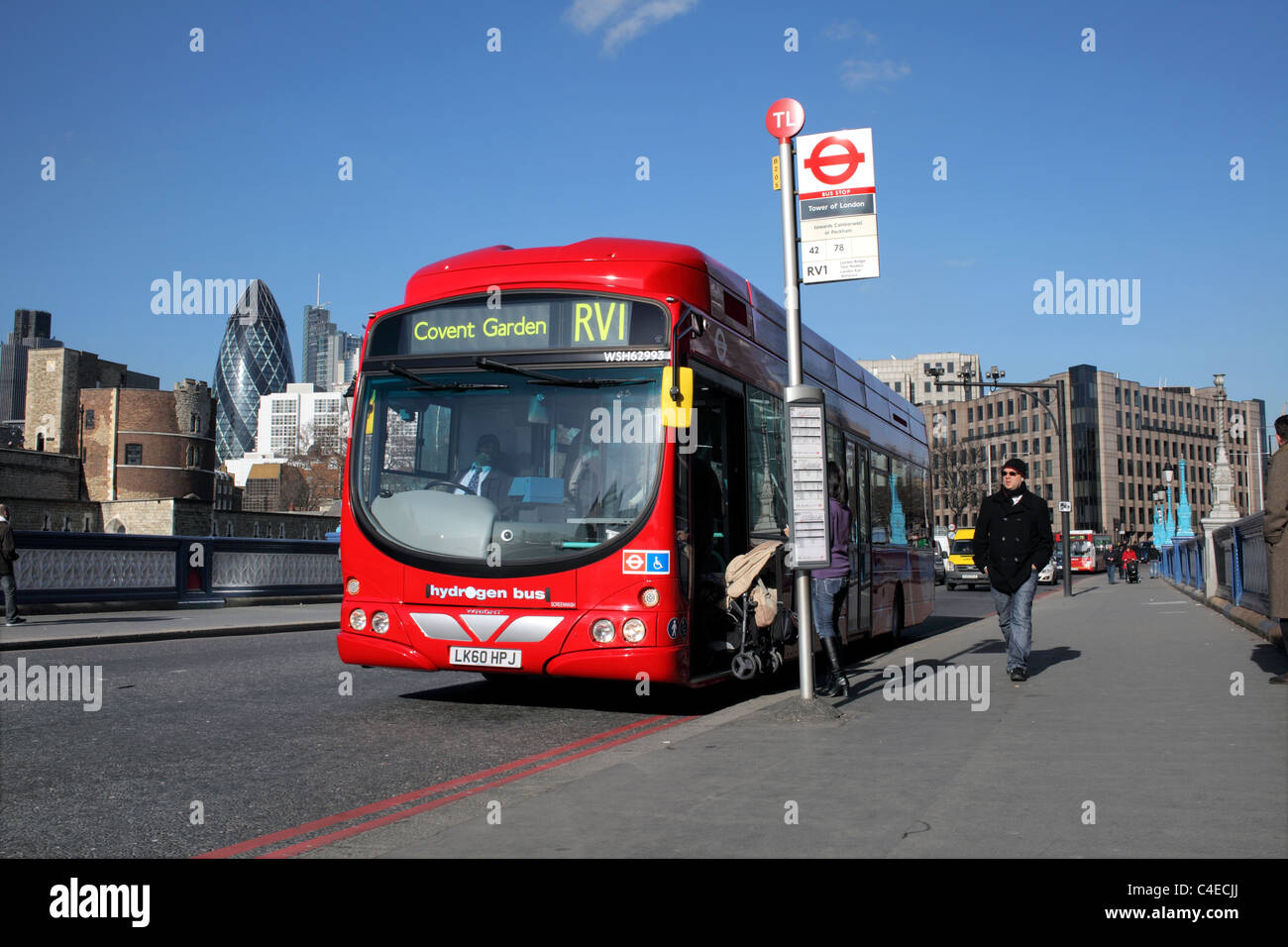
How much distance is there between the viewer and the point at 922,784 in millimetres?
5523

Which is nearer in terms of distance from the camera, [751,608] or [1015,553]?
[751,608]

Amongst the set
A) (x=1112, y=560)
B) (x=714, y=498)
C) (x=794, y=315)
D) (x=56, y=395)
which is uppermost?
(x=56, y=395)

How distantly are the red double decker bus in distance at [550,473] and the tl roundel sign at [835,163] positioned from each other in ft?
4.11

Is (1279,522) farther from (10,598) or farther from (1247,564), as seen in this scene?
(10,598)

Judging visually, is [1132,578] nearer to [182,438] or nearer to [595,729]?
[595,729]

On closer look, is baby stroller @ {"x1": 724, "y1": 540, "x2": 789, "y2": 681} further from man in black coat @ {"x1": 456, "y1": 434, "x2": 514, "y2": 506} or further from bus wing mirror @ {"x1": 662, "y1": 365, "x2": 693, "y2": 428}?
man in black coat @ {"x1": 456, "y1": 434, "x2": 514, "y2": 506}

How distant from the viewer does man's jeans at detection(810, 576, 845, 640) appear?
957 cm

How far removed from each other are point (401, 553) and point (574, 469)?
4.79ft

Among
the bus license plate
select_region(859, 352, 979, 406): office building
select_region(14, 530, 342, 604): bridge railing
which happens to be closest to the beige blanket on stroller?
the bus license plate

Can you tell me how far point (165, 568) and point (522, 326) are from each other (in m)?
16.8

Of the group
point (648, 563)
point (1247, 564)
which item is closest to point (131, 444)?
point (1247, 564)

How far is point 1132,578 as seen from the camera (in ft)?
151

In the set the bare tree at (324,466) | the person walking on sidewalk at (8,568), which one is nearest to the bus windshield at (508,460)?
the person walking on sidewalk at (8,568)

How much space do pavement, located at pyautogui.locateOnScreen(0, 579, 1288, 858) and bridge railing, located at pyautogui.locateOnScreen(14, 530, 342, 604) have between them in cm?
1537
